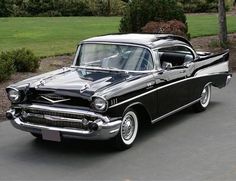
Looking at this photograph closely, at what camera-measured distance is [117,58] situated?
777cm

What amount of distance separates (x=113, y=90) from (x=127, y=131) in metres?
0.70

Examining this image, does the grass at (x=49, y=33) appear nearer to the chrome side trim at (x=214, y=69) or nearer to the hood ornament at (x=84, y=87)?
the chrome side trim at (x=214, y=69)

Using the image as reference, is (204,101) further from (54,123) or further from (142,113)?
(54,123)

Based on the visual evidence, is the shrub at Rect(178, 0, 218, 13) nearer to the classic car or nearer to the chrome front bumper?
the classic car

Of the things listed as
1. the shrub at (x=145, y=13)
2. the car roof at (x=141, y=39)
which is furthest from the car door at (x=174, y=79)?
the shrub at (x=145, y=13)

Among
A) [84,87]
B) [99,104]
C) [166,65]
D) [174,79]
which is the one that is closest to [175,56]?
[174,79]

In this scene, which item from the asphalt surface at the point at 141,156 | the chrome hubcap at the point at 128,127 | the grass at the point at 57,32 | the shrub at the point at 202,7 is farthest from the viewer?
the shrub at the point at 202,7

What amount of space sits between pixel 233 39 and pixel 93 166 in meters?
12.0

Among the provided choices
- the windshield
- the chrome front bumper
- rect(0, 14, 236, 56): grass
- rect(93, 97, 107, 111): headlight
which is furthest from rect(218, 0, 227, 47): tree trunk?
rect(93, 97, 107, 111): headlight

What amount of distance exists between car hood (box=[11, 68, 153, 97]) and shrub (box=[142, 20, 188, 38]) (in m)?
6.54

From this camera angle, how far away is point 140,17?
15352mm

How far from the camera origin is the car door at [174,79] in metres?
7.68

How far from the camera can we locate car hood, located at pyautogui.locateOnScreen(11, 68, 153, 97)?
673 cm

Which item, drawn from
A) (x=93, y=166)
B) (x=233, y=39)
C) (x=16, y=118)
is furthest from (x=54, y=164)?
(x=233, y=39)
